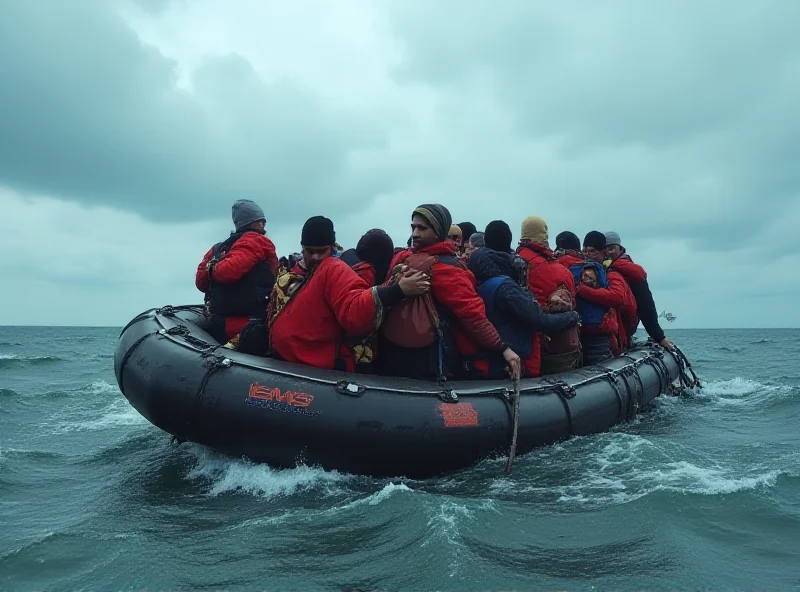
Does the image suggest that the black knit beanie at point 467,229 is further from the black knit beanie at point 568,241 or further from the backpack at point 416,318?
the backpack at point 416,318

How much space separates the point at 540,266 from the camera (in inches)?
286

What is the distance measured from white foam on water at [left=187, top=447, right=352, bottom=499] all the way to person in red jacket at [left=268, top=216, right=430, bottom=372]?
0.97 metres

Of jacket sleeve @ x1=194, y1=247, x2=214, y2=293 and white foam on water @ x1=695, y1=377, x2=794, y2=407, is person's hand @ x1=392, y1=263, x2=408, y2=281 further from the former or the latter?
white foam on water @ x1=695, y1=377, x2=794, y2=407

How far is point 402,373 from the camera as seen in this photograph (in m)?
6.04

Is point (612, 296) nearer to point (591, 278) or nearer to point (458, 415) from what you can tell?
point (591, 278)

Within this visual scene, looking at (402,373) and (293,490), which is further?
(402,373)

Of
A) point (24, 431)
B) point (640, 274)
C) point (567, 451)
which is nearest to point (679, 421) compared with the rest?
point (640, 274)

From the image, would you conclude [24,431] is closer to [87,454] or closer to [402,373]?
[87,454]

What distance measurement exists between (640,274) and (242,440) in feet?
23.1

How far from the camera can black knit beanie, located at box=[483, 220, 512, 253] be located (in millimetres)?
6539

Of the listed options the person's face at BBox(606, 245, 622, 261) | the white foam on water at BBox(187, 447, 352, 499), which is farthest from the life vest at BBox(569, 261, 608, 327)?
the white foam on water at BBox(187, 447, 352, 499)

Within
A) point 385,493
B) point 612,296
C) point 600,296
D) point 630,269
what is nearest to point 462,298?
point 385,493

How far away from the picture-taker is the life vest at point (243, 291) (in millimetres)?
6719

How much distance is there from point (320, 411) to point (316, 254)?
138cm
